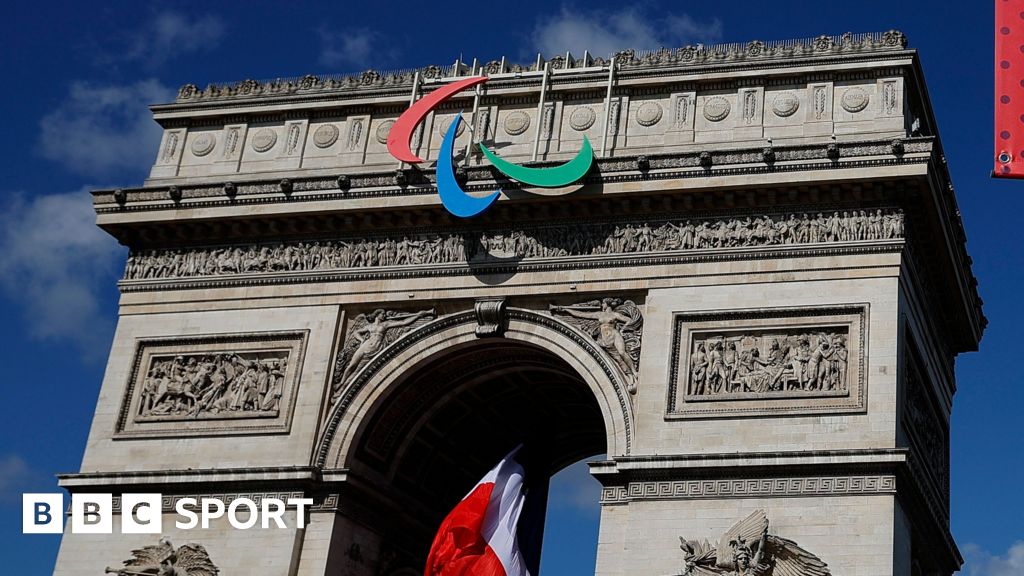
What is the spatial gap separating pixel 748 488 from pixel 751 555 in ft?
4.13

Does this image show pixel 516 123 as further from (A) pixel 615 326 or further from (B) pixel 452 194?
(A) pixel 615 326

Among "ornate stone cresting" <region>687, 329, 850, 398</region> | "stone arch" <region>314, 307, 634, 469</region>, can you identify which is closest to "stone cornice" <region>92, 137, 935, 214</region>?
"stone arch" <region>314, 307, 634, 469</region>

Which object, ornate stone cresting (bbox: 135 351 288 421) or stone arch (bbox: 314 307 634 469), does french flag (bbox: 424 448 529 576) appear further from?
ornate stone cresting (bbox: 135 351 288 421)

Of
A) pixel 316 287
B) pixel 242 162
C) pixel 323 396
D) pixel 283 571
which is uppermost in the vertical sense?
pixel 242 162

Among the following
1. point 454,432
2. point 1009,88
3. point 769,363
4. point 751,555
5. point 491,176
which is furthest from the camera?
point 454,432

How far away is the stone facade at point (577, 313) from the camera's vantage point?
25.9 m

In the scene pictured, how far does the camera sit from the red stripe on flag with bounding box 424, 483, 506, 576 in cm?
2772

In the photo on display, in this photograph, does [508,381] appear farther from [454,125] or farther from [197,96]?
[197,96]

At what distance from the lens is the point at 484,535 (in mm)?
28297

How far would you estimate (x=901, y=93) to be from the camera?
28.4 metres

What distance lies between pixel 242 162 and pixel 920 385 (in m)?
14.3

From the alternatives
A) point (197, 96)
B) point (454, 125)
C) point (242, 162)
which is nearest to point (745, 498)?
point (454, 125)

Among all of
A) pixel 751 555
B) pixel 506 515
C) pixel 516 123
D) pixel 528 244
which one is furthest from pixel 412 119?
pixel 751 555

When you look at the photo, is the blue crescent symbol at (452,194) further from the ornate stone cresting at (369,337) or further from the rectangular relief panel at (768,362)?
the rectangular relief panel at (768,362)
